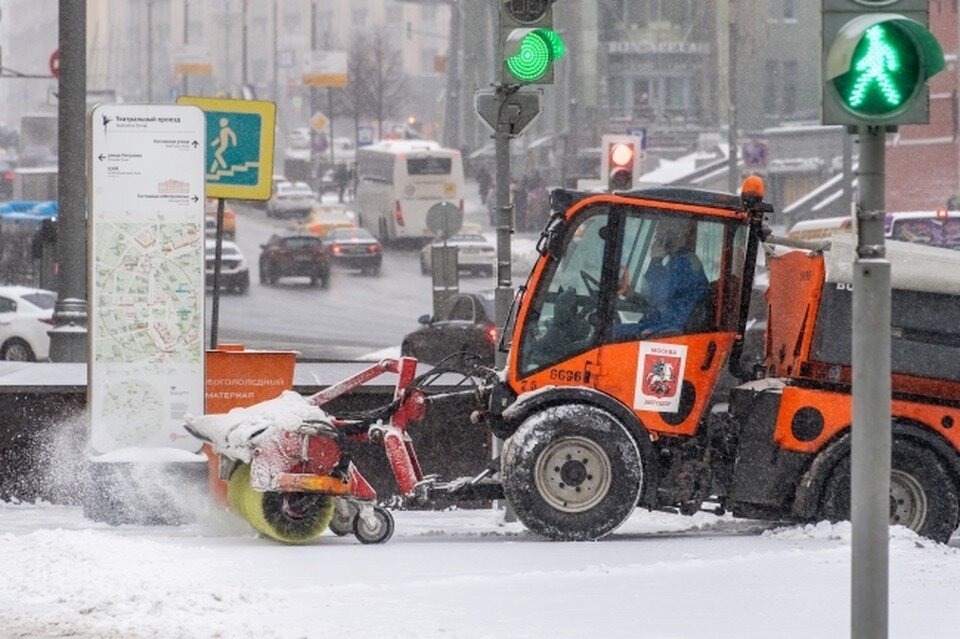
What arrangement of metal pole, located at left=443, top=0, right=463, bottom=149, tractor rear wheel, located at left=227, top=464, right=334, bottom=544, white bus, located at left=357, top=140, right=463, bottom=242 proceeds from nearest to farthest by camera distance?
tractor rear wheel, located at left=227, top=464, right=334, bottom=544 → white bus, located at left=357, top=140, right=463, bottom=242 → metal pole, located at left=443, top=0, right=463, bottom=149

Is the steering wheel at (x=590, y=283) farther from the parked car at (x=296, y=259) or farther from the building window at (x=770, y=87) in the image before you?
the building window at (x=770, y=87)

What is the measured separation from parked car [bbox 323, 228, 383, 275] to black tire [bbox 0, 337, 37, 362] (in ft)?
87.0

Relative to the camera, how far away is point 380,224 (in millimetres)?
71938

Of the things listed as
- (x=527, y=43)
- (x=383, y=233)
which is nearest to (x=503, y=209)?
(x=527, y=43)

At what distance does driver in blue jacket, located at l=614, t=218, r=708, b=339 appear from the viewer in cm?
1243

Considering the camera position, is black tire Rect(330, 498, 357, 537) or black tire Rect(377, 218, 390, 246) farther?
black tire Rect(377, 218, 390, 246)

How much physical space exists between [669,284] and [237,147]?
4.49 metres

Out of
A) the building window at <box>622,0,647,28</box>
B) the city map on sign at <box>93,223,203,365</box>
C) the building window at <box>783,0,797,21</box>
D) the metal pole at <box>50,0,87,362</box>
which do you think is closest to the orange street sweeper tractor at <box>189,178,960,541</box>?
the city map on sign at <box>93,223,203,365</box>

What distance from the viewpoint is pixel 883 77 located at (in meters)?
6.28

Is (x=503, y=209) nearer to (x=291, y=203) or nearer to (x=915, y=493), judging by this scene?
(x=915, y=493)

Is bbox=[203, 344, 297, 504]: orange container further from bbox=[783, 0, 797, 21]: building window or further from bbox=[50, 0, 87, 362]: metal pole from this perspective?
bbox=[783, 0, 797, 21]: building window

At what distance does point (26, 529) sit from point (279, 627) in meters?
5.04

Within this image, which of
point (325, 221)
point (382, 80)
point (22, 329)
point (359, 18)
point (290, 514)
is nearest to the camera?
point (290, 514)

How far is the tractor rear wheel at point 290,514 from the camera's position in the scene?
1198cm
